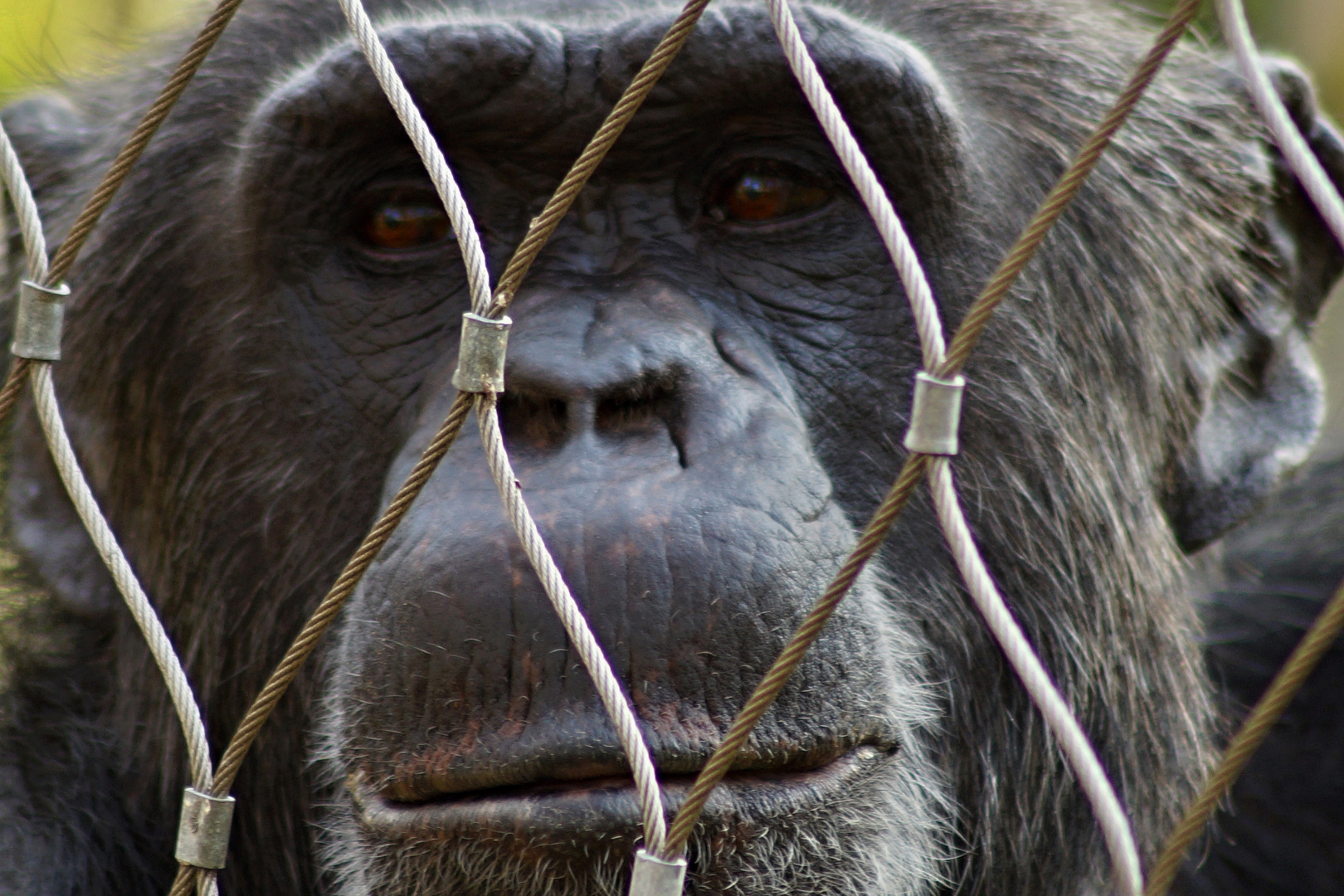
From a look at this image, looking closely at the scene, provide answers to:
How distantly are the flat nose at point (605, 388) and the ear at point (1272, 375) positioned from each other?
1.07m

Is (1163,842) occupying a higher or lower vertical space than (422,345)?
lower

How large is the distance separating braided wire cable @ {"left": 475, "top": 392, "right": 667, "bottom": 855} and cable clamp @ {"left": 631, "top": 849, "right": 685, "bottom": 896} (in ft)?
0.04

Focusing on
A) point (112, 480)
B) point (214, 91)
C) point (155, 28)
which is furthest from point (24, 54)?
point (112, 480)

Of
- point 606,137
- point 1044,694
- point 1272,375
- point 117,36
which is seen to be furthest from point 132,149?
point 1272,375

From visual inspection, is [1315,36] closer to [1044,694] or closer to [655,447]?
[655,447]

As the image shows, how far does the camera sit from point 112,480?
7.84 ft

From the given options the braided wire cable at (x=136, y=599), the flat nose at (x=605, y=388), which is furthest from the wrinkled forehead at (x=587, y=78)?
the braided wire cable at (x=136, y=599)

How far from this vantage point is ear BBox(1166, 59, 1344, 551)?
8.05 feet

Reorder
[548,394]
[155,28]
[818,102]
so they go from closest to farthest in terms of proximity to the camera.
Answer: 1. [818,102]
2. [548,394]
3. [155,28]

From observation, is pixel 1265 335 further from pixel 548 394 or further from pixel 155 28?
pixel 155 28

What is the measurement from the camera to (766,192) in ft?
6.82

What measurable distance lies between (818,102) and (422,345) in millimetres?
959

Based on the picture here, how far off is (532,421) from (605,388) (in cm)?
11

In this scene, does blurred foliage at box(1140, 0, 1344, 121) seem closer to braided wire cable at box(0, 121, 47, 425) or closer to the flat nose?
the flat nose
